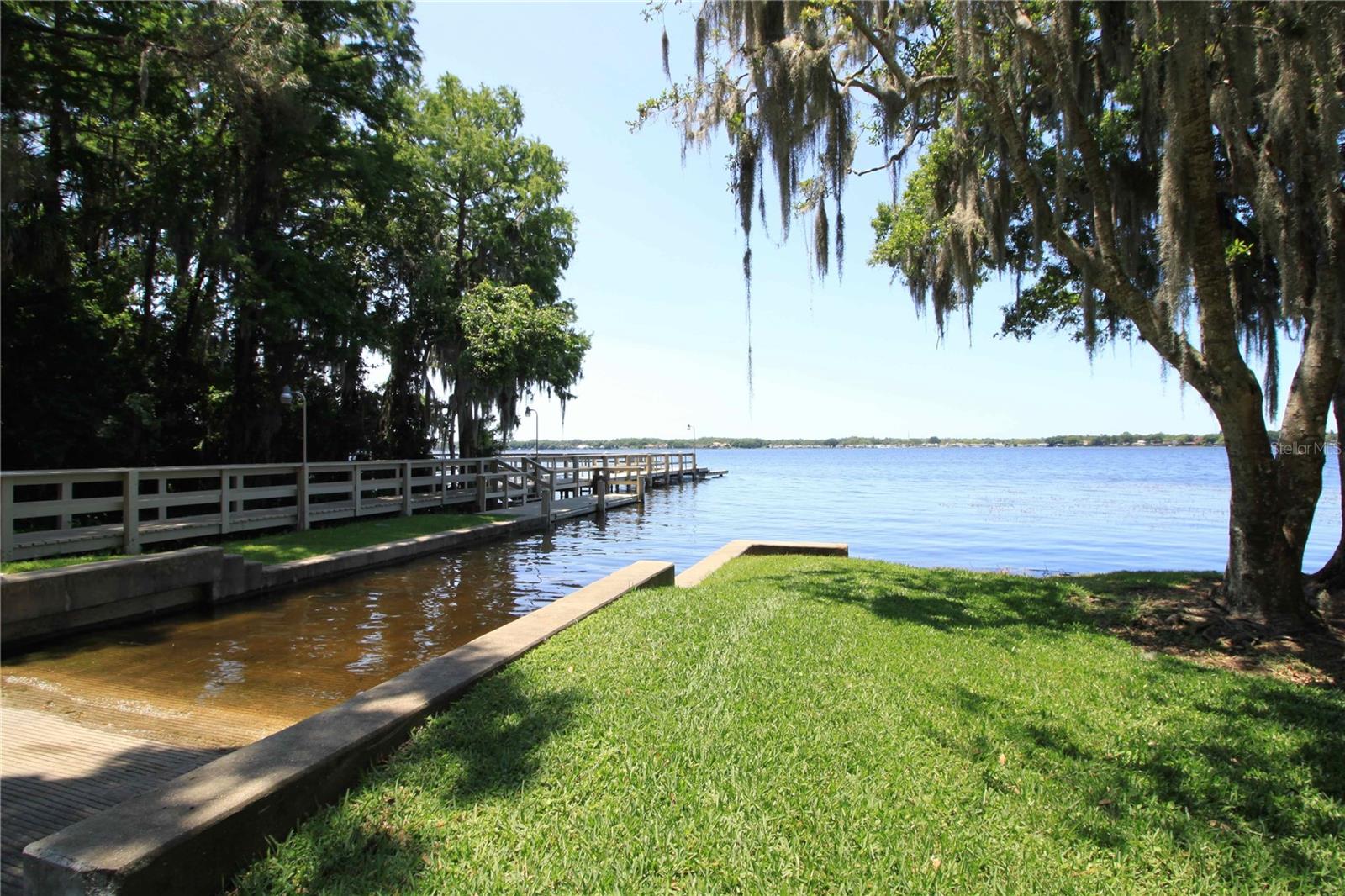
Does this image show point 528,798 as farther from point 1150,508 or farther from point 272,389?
point 1150,508

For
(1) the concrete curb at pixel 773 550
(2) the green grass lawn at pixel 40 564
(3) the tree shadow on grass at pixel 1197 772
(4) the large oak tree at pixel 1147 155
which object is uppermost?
(4) the large oak tree at pixel 1147 155

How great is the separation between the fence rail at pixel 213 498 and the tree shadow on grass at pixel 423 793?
6657 millimetres

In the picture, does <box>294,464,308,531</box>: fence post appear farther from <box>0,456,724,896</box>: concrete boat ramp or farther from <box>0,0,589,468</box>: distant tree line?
<box>0,456,724,896</box>: concrete boat ramp

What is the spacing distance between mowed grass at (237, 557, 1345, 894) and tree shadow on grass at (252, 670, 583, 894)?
1 cm

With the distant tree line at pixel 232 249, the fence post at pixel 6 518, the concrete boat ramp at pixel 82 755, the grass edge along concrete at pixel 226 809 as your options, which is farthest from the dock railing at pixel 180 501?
the grass edge along concrete at pixel 226 809

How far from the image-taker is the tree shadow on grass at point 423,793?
225 centimetres

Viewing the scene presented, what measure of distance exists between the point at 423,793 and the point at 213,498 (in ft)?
30.0

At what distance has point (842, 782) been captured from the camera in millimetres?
2820

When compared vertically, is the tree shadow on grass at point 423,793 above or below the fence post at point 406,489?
below

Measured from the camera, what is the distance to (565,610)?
5.51 m

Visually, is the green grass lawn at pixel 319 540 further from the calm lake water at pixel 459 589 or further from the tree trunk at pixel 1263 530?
the tree trunk at pixel 1263 530

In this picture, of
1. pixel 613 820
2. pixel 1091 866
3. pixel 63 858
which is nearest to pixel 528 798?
pixel 613 820

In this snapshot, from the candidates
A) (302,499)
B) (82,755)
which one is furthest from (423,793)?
(302,499)

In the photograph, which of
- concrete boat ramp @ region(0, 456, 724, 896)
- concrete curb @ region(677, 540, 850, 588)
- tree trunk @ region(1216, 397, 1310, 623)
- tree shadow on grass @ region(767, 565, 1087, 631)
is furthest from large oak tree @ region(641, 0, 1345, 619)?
concrete boat ramp @ region(0, 456, 724, 896)
